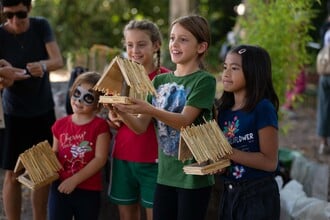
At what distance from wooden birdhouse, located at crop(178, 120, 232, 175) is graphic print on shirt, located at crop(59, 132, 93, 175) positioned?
2.98ft

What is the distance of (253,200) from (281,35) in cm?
267

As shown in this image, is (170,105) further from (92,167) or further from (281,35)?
(281,35)

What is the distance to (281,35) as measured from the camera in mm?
5305

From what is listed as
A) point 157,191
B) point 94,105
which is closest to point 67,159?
point 94,105

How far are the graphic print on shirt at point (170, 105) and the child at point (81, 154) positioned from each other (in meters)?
0.58

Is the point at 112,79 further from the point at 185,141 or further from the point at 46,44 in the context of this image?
the point at 46,44

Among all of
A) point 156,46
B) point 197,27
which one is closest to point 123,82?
point 197,27

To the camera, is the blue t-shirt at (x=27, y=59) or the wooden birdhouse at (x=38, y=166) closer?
the wooden birdhouse at (x=38, y=166)

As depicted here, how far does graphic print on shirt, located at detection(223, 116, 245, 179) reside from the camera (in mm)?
2957

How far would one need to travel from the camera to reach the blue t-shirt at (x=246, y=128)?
2895 millimetres

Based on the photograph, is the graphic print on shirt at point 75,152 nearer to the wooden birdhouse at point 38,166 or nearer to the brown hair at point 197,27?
the wooden birdhouse at point 38,166

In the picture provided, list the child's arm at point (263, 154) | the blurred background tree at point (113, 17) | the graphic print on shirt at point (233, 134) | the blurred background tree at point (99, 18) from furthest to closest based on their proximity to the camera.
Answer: the blurred background tree at point (99, 18) → the blurred background tree at point (113, 17) → the graphic print on shirt at point (233, 134) → the child's arm at point (263, 154)

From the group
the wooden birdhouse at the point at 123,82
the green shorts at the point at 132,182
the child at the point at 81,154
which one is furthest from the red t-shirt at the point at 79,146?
the wooden birdhouse at the point at 123,82

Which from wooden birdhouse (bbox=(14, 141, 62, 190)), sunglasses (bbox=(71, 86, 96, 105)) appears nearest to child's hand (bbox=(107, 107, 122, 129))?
sunglasses (bbox=(71, 86, 96, 105))
